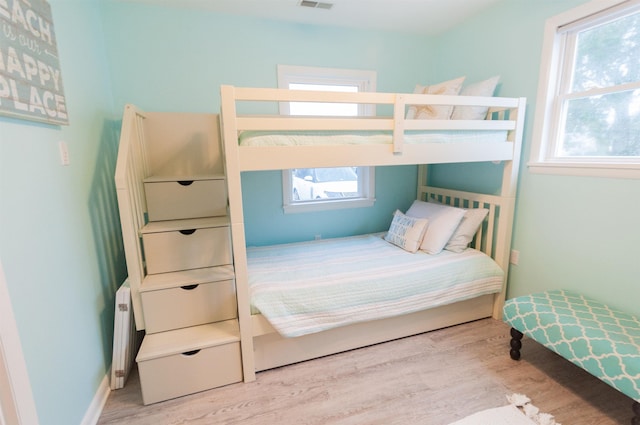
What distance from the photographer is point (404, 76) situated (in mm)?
2936

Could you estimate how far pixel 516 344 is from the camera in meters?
1.85

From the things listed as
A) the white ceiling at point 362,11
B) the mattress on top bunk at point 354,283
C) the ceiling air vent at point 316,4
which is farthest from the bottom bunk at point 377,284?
the ceiling air vent at point 316,4

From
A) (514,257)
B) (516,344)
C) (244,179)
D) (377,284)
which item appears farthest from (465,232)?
(244,179)

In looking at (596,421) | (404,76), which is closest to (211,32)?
(404,76)

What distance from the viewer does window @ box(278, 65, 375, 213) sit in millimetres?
2643

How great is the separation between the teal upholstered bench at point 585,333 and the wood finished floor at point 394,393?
206mm

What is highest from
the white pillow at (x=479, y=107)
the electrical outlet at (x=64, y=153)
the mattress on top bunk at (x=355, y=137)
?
the white pillow at (x=479, y=107)

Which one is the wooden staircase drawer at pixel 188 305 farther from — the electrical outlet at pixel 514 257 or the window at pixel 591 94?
the window at pixel 591 94

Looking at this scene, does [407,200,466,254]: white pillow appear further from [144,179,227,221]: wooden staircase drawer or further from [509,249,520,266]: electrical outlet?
[144,179,227,221]: wooden staircase drawer

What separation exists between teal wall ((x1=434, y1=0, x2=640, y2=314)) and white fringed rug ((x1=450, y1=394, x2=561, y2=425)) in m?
0.84

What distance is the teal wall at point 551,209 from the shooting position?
1.69m

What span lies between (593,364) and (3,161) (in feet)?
8.47

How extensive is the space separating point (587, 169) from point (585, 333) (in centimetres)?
97

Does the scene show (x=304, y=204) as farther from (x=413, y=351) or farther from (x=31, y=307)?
(x=31, y=307)
